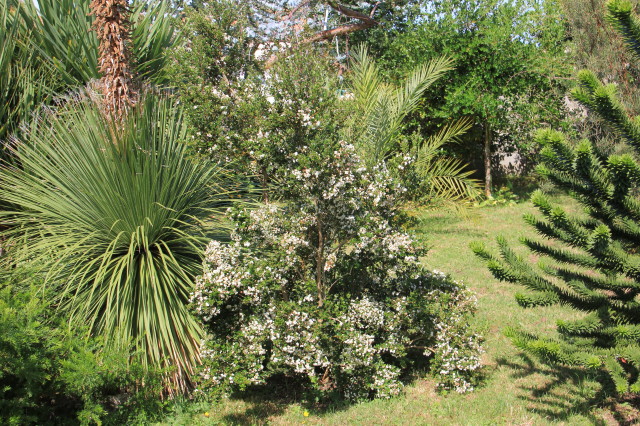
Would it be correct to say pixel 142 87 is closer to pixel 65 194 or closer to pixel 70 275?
pixel 65 194

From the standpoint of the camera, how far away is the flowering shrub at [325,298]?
15.9ft

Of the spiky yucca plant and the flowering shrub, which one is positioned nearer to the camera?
the flowering shrub

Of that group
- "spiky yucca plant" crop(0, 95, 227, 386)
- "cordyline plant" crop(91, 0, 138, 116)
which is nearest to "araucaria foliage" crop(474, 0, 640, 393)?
"spiky yucca plant" crop(0, 95, 227, 386)

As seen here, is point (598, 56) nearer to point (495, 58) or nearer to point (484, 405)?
point (495, 58)

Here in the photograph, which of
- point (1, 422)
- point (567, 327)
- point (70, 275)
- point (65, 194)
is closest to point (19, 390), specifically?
point (1, 422)

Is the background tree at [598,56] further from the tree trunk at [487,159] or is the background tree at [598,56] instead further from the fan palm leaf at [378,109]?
the fan palm leaf at [378,109]

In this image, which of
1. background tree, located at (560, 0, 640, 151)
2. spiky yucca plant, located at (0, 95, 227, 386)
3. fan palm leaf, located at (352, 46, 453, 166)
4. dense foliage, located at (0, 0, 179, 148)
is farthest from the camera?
background tree, located at (560, 0, 640, 151)

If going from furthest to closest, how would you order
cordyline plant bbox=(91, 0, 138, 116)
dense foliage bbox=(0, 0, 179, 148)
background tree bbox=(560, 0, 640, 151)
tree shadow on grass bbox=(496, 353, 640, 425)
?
background tree bbox=(560, 0, 640, 151) < dense foliage bbox=(0, 0, 179, 148) < cordyline plant bbox=(91, 0, 138, 116) < tree shadow on grass bbox=(496, 353, 640, 425)

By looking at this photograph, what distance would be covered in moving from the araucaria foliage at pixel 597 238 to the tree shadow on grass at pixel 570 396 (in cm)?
55

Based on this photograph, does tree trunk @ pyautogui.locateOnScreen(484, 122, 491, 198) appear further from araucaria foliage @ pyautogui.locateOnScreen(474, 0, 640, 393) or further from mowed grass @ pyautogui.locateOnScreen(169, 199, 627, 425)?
araucaria foliage @ pyautogui.locateOnScreen(474, 0, 640, 393)

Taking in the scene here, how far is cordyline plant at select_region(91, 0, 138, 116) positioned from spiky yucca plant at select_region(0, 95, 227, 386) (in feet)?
0.92

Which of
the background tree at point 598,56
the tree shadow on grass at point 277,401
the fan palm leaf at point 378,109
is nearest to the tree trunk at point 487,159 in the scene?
the background tree at point 598,56

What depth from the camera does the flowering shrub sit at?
486cm

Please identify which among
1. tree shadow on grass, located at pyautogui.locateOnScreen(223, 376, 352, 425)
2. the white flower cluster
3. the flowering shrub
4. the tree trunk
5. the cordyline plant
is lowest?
tree shadow on grass, located at pyautogui.locateOnScreen(223, 376, 352, 425)
